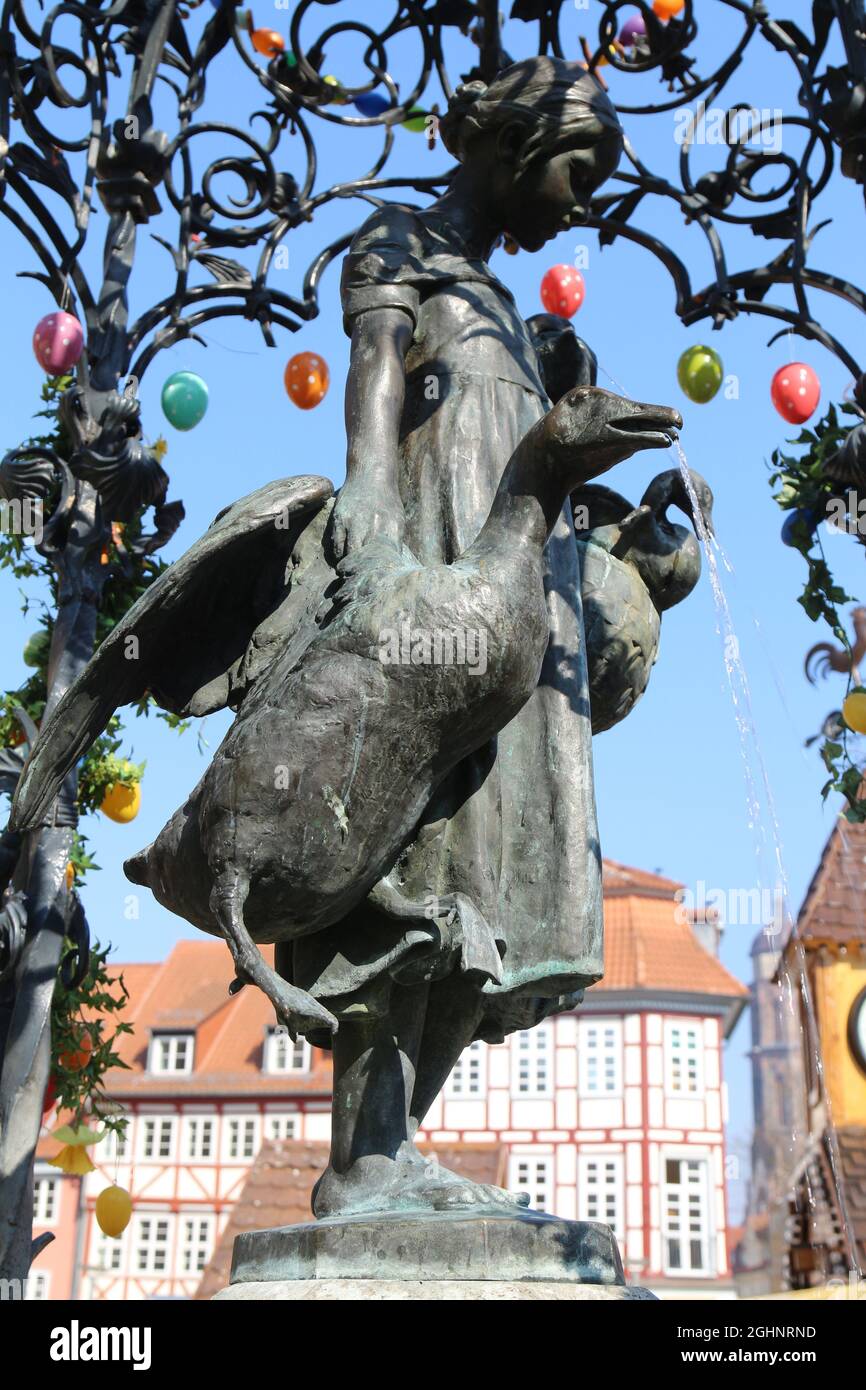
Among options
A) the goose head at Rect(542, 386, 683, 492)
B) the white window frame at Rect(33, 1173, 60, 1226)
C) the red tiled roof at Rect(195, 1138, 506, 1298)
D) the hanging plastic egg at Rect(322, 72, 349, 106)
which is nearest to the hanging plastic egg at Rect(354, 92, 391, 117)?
the hanging plastic egg at Rect(322, 72, 349, 106)

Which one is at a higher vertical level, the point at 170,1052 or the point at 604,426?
the point at 170,1052

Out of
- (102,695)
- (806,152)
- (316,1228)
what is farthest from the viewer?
(806,152)

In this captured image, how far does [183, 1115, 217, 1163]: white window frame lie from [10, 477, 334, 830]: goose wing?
28700 millimetres

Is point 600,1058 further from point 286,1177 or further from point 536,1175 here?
point 286,1177

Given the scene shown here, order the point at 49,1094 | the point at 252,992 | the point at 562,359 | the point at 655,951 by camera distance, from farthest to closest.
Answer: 1. the point at 252,992
2. the point at 655,951
3. the point at 49,1094
4. the point at 562,359

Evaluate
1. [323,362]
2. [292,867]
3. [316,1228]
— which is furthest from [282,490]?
[323,362]

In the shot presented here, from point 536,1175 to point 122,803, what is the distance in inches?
981

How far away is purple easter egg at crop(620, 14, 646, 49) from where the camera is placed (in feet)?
22.1

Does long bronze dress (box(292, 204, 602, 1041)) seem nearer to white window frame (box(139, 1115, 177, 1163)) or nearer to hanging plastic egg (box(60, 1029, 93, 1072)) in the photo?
hanging plastic egg (box(60, 1029, 93, 1072))

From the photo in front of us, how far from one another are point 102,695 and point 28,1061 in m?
2.16

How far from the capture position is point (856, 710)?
223 inches

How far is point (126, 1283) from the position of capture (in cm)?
2895

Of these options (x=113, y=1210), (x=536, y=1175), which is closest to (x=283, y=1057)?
(x=536, y=1175)

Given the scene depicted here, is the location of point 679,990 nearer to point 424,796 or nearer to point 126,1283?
point 126,1283
